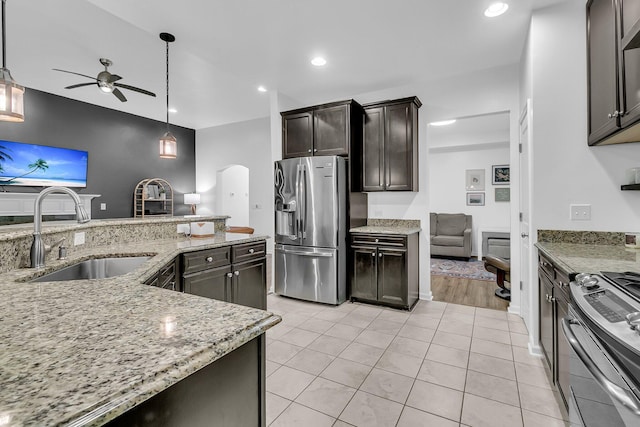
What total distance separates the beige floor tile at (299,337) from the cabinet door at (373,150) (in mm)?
1884

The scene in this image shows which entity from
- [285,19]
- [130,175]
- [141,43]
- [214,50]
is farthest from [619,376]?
[130,175]

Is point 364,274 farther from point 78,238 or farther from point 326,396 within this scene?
point 78,238

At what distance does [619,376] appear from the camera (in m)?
0.89

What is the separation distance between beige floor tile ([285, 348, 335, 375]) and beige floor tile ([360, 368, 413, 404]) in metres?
0.36

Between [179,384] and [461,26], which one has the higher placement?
[461,26]

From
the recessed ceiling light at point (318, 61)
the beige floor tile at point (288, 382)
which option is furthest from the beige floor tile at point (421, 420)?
the recessed ceiling light at point (318, 61)

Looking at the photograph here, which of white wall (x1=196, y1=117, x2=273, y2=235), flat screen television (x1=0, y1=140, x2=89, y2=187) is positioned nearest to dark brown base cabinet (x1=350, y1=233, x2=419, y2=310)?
white wall (x1=196, y1=117, x2=273, y2=235)

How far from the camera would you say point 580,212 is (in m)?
2.28

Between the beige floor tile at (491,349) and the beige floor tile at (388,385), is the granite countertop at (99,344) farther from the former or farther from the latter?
the beige floor tile at (491,349)

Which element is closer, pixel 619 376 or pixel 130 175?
pixel 619 376

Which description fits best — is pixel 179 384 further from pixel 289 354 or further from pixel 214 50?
pixel 214 50

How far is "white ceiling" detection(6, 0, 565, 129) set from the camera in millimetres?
2500

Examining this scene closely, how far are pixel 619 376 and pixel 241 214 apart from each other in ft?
26.0

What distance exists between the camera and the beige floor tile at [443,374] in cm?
207
